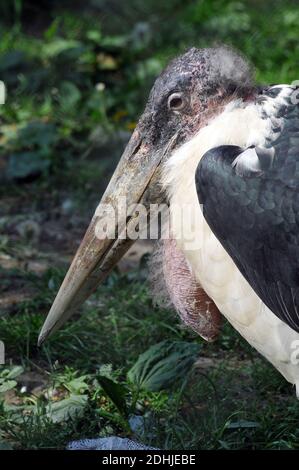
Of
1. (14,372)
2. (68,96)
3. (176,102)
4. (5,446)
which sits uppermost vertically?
(68,96)

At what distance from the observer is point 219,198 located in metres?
3.71

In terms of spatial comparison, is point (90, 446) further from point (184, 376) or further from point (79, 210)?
point (79, 210)

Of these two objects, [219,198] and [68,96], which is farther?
[68,96]

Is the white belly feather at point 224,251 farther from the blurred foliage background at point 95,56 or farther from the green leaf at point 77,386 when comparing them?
the blurred foliage background at point 95,56

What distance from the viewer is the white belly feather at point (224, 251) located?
3.83m

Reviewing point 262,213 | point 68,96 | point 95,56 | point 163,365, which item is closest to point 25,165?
point 68,96

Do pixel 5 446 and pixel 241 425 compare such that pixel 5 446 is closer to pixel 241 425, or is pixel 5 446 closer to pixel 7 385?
pixel 7 385

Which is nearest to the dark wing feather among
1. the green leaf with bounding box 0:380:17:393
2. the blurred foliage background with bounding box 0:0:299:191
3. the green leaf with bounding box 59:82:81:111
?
the green leaf with bounding box 0:380:17:393

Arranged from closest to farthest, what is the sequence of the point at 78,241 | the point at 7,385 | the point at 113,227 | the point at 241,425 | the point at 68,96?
the point at 113,227 → the point at 241,425 → the point at 7,385 → the point at 78,241 → the point at 68,96

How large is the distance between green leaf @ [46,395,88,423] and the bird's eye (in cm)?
125

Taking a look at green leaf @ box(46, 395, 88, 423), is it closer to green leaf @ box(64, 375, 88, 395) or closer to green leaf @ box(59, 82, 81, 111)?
green leaf @ box(64, 375, 88, 395)

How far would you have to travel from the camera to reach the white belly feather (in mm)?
3830

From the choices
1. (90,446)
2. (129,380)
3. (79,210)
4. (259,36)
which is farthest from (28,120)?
(90,446)

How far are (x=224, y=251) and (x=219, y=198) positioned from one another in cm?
24
